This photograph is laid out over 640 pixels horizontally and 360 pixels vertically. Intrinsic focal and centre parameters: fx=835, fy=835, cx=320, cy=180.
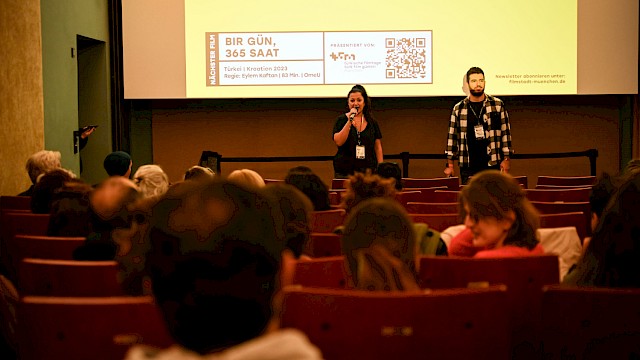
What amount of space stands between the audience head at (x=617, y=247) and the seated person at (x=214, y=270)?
165cm

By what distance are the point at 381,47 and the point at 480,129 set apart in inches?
116

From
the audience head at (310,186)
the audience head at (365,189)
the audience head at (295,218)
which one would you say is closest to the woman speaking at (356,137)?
the audience head at (310,186)

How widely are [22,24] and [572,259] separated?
6.16m

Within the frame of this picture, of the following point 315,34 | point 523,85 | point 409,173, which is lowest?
point 409,173

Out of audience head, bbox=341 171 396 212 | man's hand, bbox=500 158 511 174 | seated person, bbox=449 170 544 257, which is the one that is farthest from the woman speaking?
seated person, bbox=449 170 544 257

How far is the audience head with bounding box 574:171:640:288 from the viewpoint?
248cm

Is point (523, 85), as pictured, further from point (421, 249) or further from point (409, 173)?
point (421, 249)

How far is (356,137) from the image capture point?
7.91m

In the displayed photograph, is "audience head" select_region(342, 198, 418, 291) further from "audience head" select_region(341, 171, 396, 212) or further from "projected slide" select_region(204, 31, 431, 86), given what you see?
"projected slide" select_region(204, 31, 431, 86)

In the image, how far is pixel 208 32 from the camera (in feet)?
34.1

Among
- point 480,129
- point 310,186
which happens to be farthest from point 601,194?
point 480,129

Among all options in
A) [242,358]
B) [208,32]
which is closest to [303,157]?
[208,32]

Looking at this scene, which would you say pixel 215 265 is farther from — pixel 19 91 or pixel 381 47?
pixel 381 47

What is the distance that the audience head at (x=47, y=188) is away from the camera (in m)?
4.49
